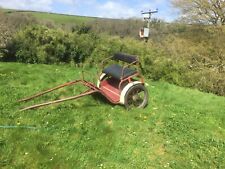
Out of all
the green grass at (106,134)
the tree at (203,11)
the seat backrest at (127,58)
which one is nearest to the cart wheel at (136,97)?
the green grass at (106,134)

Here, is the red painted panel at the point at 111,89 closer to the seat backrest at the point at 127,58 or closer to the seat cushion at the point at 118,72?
the seat cushion at the point at 118,72

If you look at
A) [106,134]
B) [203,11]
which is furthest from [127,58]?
[203,11]

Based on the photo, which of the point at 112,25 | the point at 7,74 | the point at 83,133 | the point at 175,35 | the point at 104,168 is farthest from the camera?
the point at 112,25

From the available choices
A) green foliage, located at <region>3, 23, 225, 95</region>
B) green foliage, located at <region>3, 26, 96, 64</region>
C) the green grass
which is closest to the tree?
green foliage, located at <region>3, 23, 225, 95</region>

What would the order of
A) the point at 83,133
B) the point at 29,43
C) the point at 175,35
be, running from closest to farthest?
the point at 83,133 → the point at 29,43 → the point at 175,35

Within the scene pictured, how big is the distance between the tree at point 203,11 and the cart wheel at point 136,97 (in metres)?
18.3

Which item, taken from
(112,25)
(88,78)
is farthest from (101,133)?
(112,25)

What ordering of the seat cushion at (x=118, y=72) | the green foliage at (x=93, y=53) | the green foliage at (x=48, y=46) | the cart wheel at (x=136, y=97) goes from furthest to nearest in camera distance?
the green foliage at (x=48, y=46) → the green foliage at (x=93, y=53) → the seat cushion at (x=118, y=72) → the cart wheel at (x=136, y=97)

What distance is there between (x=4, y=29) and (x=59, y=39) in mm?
2511

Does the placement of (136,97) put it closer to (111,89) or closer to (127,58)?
(111,89)

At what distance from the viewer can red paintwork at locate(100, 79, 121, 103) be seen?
334 inches

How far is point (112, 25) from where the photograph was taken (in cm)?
3256

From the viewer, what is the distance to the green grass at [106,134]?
6066 millimetres

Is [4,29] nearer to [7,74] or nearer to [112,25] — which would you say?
[7,74]
